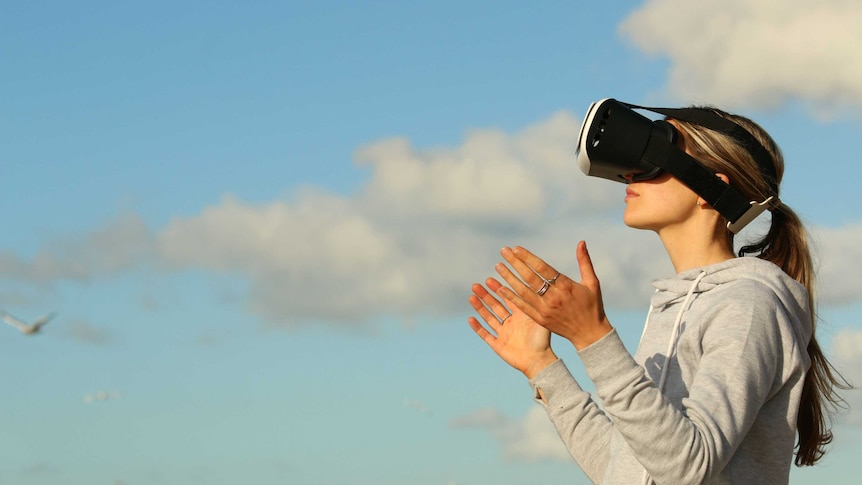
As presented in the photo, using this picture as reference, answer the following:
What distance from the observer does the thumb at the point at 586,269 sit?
4.02 m

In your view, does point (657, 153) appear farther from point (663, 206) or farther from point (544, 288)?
point (544, 288)

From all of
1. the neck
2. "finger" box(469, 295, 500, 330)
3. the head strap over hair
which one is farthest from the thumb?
"finger" box(469, 295, 500, 330)

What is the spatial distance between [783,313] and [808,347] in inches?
22.6

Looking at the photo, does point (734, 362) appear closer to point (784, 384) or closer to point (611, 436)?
point (784, 384)

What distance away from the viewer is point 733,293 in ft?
14.3

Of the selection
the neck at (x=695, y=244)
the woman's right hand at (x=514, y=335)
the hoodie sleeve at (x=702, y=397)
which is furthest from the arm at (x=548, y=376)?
the hoodie sleeve at (x=702, y=397)

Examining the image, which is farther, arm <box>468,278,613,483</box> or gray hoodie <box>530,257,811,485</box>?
arm <box>468,278,613,483</box>

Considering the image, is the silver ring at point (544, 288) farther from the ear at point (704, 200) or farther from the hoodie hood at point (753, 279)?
the ear at point (704, 200)

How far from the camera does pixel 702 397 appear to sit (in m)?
4.00

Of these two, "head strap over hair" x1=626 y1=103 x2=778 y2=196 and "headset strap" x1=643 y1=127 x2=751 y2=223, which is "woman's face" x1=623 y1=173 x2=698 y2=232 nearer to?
"headset strap" x1=643 y1=127 x2=751 y2=223

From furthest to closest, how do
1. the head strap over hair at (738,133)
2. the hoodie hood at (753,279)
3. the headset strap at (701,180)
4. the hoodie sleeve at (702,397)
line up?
the head strap over hair at (738,133) < the headset strap at (701,180) < the hoodie hood at (753,279) < the hoodie sleeve at (702,397)

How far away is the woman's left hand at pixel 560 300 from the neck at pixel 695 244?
3.05 ft

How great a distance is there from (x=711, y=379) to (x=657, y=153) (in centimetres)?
116

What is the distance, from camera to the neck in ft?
15.7
